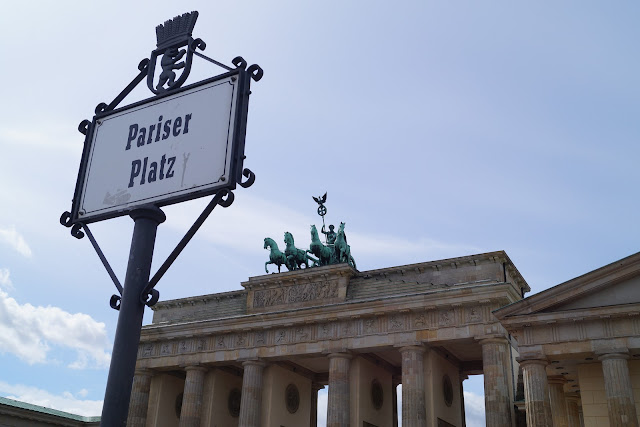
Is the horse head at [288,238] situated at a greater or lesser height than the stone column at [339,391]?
greater

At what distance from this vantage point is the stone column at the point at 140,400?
46.4 m

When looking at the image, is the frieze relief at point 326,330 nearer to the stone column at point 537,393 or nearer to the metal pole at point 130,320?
the stone column at point 537,393

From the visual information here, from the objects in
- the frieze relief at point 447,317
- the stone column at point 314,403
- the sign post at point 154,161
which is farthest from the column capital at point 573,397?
the sign post at point 154,161

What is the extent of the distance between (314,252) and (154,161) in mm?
39540

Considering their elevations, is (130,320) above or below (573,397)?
below

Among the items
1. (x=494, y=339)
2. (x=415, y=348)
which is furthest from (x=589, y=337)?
(x=415, y=348)

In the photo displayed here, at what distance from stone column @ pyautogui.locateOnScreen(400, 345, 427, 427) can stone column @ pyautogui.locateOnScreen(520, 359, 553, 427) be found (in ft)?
36.8

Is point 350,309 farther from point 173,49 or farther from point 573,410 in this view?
point 173,49

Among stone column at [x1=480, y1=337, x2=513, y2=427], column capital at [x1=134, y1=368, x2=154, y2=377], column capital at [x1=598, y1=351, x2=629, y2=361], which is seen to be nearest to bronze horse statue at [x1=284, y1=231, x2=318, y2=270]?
column capital at [x1=134, y1=368, x2=154, y2=377]

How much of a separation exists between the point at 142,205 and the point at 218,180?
740 millimetres

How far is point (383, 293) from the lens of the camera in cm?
4062

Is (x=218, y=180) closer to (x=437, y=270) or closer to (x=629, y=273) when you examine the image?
(x=629, y=273)

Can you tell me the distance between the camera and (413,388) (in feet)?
121

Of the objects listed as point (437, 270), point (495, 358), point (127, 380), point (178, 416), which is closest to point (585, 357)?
point (495, 358)
